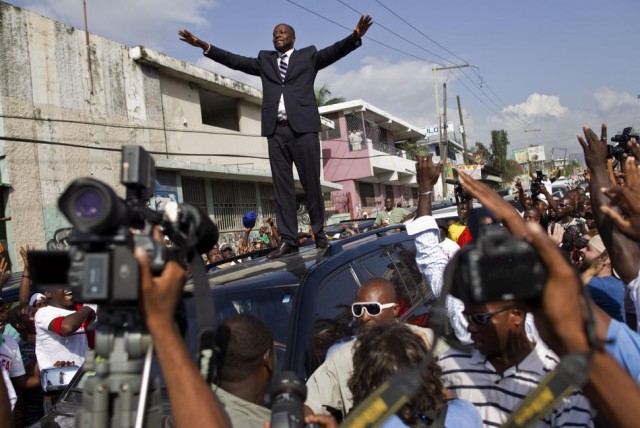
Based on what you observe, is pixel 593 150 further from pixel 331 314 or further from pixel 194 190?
pixel 194 190

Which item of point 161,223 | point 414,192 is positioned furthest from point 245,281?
point 414,192

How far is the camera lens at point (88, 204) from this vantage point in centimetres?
128

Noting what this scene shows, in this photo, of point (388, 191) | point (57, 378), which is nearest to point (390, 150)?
point (388, 191)

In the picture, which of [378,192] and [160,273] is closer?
[160,273]

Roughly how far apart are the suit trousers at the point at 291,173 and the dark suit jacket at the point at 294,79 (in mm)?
109

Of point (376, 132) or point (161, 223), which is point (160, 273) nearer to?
point (161, 223)

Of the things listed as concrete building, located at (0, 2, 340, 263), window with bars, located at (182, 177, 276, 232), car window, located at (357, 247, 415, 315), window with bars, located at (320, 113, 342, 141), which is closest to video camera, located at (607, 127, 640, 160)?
car window, located at (357, 247, 415, 315)

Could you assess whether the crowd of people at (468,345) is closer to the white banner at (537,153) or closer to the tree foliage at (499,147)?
the tree foliage at (499,147)

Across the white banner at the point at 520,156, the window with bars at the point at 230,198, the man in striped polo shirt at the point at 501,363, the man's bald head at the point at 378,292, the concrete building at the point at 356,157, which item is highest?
the white banner at the point at 520,156

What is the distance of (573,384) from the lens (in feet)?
3.76

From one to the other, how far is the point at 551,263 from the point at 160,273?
912 millimetres

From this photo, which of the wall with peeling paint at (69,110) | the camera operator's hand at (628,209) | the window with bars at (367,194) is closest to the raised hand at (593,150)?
the camera operator's hand at (628,209)

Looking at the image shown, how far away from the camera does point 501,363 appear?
84.7 inches

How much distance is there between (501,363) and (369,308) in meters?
0.93
